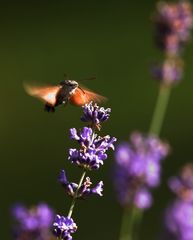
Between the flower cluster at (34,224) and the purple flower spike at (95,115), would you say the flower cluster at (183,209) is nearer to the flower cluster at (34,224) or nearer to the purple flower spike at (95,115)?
the flower cluster at (34,224)

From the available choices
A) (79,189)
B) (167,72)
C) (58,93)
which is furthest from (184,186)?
(79,189)

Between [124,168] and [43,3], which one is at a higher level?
[43,3]

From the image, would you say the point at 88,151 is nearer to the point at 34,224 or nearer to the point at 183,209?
the point at 34,224

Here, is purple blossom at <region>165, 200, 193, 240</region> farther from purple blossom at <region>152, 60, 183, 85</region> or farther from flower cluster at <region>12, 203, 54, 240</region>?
flower cluster at <region>12, 203, 54, 240</region>

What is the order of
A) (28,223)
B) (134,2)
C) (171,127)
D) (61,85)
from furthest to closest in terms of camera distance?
(134,2)
(171,127)
(28,223)
(61,85)

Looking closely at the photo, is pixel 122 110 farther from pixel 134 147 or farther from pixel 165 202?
pixel 134 147

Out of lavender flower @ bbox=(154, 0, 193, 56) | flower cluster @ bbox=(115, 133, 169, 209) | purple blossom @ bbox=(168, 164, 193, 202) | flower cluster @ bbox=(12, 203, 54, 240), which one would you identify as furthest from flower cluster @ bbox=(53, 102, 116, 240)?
lavender flower @ bbox=(154, 0, 193, 56)

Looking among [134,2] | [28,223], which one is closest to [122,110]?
[134,2]
